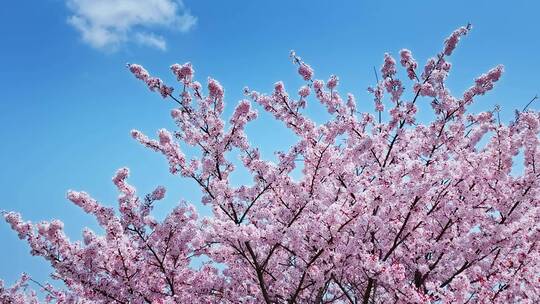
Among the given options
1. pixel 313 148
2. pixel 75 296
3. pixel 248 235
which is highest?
pixel 313 148

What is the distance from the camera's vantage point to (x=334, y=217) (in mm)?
8188

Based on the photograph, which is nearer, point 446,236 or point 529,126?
point 529,126

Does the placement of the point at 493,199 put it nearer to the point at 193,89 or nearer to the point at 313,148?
A: the point at 313,148

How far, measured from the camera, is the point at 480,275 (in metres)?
9.17

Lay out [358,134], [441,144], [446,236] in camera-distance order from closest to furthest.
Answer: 1. [446,236]
2. [441,144]
3. [358,134]

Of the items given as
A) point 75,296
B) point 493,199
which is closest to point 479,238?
point 493,199

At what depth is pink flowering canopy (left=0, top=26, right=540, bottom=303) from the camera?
8562mm

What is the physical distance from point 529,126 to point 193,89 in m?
7.16

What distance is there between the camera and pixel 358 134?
38.7 feet

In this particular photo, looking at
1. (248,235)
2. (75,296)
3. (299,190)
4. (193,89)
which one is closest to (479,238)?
(299,190)

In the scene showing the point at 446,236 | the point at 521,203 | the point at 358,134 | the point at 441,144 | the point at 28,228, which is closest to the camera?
the point at 521,203

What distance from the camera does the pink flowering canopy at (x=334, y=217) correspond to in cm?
856

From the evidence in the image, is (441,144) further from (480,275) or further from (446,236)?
(480,275)

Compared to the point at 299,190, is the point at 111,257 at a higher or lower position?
lower
